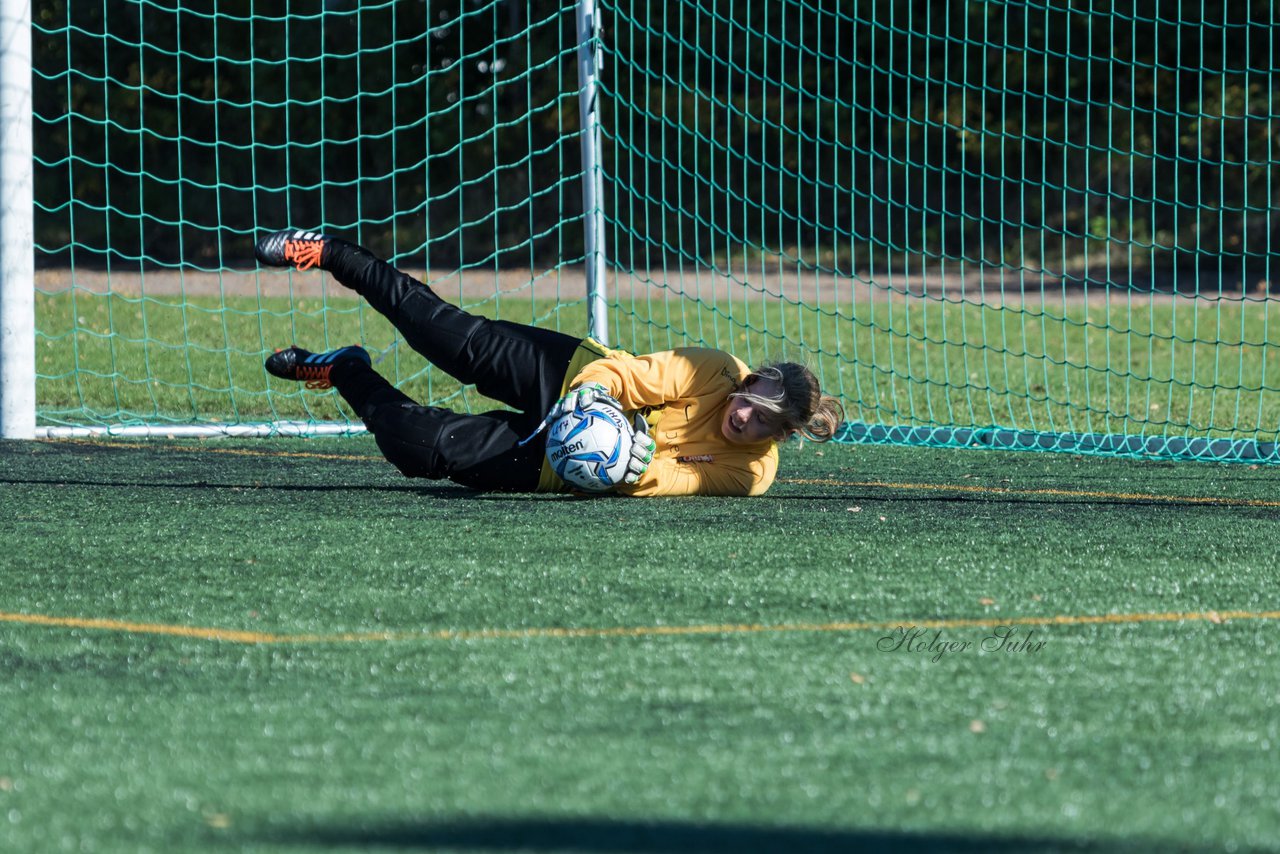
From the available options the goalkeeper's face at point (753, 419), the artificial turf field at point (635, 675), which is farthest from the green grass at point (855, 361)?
the artificial turf field at point (635, 675)

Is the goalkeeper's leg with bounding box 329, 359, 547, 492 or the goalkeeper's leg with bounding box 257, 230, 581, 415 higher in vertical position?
the goalkeeper's leg with bounding box 257, 230, 581, 415

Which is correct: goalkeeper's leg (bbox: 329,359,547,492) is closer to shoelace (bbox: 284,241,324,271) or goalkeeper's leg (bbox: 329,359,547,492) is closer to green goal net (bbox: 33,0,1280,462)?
shoelace (bbox: 284,241,324,271)

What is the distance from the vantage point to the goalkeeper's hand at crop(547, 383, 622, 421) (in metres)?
5.37

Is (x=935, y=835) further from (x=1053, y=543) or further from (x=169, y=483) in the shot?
(x=169, y=483)

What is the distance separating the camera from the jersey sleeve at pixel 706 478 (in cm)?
568

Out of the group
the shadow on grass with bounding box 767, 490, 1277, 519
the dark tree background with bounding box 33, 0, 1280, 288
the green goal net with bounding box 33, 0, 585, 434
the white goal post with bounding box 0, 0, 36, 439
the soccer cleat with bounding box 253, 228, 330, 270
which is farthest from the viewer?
the dark tree background with bounding box 33, 0, 1280, 288

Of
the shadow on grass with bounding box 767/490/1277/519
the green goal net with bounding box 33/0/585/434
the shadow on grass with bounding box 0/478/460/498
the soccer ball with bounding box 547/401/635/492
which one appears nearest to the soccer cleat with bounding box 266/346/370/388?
the shadow on grass with bounding box 0/478/460/498

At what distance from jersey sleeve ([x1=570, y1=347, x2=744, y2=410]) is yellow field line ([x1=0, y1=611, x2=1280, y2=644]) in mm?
1976

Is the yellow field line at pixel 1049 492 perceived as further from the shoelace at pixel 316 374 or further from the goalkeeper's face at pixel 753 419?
the shoelace at pixel 316 374

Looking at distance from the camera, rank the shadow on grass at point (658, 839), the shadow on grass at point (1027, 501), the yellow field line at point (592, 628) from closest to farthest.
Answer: the shadow on grass at point (658, 839), the yellow field line at point (592, 628), the shadow on grass at point (1027, 501)

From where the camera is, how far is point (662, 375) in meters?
5.62

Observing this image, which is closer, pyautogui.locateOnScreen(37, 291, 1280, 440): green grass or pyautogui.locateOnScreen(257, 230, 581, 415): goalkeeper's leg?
pyautogui.locateOnScreen(257, 230, 581, 415): goalkeeper's leg

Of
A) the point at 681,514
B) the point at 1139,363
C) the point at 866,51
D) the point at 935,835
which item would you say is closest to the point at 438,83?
the point at 866,51

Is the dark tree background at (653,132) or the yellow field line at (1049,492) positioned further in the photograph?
the dark tree background at (653,132)
